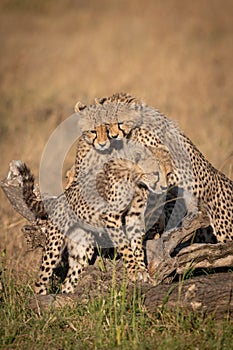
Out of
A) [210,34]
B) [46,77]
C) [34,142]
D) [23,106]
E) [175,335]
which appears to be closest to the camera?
[175,335]

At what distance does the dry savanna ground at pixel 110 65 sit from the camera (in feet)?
29.9

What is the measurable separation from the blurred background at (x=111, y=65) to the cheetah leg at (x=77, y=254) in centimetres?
105

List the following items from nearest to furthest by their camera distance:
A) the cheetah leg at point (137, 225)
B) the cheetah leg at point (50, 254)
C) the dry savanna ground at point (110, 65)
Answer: the cheetah leg at point (137, 225), the cheetah leg at point (50, 254), the dry savanna ground at point (110, 65)

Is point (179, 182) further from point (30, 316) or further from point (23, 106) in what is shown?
point (23, 106)

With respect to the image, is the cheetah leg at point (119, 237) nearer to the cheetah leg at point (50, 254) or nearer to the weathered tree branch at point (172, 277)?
the weathered tree branch at point (172, 277)

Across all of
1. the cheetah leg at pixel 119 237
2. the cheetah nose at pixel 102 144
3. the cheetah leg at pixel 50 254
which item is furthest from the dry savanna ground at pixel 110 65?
the cheetah leg at pixel 119 237

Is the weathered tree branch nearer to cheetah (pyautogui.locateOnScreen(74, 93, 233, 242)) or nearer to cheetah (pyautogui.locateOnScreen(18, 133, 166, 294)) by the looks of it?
cheetah (pyautogui.locateOnScreen(18, 133, 166, 294))

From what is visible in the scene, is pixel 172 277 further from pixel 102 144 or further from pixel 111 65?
pixel 111 65

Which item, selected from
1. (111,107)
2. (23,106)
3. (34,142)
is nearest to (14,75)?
(23,106)

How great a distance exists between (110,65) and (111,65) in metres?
0.02

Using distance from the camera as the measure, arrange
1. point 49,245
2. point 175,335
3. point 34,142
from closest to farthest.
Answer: point 175,335 < point 49,245 < point 34,142

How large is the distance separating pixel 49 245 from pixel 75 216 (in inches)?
10.5

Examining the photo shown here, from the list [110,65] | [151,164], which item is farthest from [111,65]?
[151,164]

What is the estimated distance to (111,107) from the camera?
207 inches
